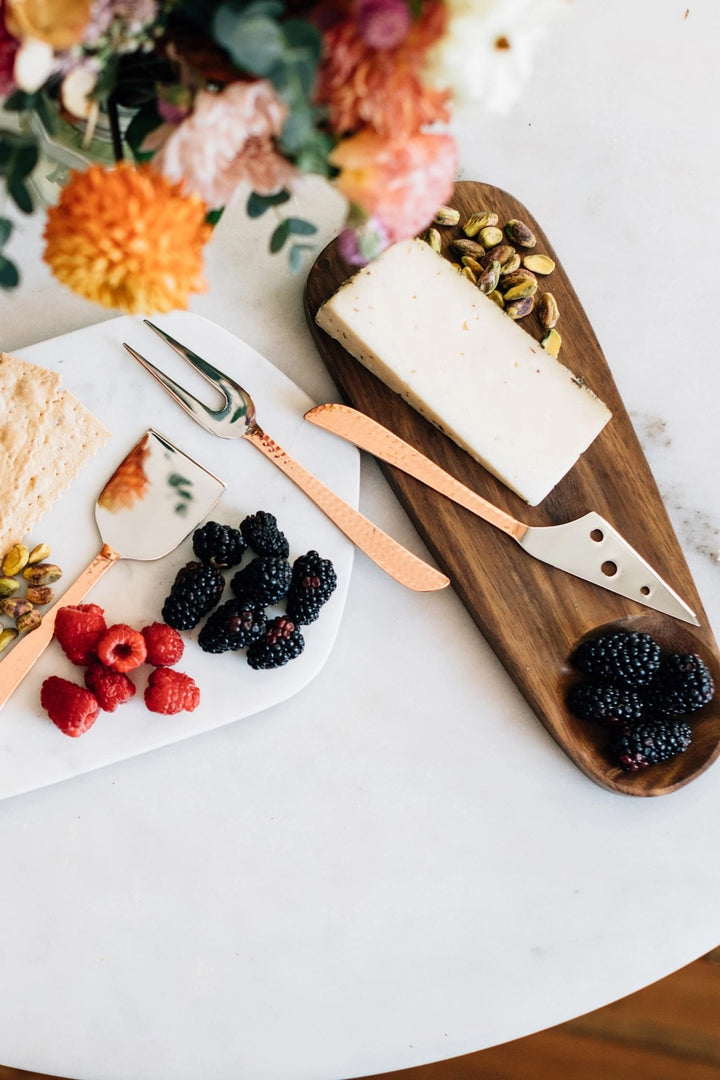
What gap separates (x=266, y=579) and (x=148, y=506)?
187 millimetres

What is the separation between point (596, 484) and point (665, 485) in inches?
4.7

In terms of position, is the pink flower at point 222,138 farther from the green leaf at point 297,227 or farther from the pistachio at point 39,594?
the pistachio at point 39,594

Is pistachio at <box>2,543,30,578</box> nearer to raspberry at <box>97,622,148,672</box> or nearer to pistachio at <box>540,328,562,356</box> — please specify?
raspberry at <box>97,622,148,672</box>

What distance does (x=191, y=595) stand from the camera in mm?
1030

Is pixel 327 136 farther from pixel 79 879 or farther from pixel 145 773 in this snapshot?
pixel 79 879

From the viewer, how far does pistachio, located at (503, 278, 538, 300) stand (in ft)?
3.67

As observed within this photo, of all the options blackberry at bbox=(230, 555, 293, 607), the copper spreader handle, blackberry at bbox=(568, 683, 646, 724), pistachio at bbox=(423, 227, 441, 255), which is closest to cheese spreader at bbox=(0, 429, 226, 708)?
the copper spreader handle

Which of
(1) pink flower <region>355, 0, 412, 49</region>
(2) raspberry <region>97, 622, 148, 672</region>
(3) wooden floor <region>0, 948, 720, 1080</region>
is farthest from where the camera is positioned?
(3) wooden floor <region>0, 948, 720, 1080</region>

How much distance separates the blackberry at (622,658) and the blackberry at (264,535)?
41 cm

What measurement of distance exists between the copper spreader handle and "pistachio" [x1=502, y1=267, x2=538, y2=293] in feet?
2.03

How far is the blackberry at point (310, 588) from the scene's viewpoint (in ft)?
3.45

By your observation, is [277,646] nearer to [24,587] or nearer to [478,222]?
[24,587]

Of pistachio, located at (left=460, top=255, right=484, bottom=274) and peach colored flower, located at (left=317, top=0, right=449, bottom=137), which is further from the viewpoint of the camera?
pistachio, located at (left=460, top=255, right=484, bottom=274)

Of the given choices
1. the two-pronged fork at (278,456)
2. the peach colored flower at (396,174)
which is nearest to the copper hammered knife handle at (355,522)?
the two-pronged fork at (278,456)
